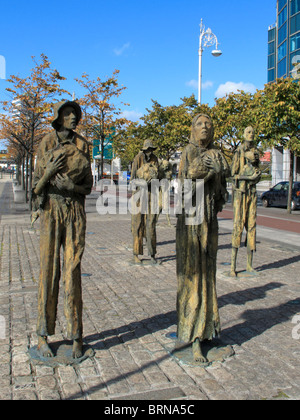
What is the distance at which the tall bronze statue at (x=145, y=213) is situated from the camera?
8.80 m

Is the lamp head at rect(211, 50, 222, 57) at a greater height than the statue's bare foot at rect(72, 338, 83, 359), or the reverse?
the lamp head at rect(211, 50, 222, 57)

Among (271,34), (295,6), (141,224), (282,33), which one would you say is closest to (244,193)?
(141,224)

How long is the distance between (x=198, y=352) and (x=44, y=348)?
4.81 ft

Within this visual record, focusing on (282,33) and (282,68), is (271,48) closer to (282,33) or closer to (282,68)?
(282,33)

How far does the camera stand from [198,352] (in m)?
4.12

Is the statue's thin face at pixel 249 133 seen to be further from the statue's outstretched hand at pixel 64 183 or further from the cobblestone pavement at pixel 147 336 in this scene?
the statue's outstretched hand at pixel 64 183

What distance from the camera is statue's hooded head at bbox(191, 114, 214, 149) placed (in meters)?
4.03

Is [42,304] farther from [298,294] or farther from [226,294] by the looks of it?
[298,294]

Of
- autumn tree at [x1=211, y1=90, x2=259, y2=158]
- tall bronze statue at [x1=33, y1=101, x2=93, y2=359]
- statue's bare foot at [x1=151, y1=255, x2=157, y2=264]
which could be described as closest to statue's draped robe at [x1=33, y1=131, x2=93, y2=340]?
tall bronze statue at [x1=33, y1=101, x2=93, y2=359]

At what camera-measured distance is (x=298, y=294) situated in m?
6.62

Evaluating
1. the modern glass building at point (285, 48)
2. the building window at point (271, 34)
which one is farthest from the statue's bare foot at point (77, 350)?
the building window at point (271, 34)

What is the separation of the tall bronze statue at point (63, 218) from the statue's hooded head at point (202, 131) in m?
1.04
